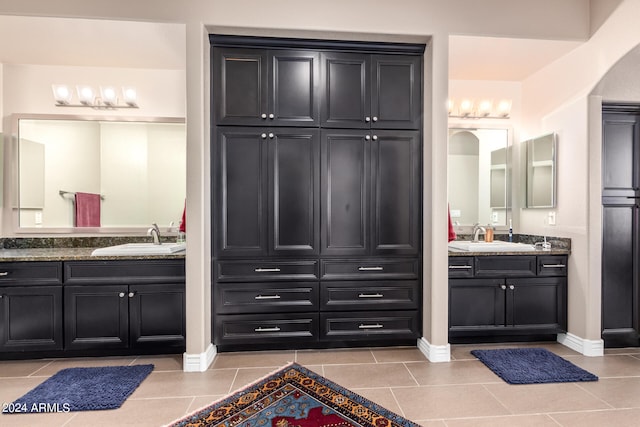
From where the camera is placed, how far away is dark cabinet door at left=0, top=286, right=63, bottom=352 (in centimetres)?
256

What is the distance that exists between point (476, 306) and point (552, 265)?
758mm

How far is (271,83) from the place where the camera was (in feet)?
8.87

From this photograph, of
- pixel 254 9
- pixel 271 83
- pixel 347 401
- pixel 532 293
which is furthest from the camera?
pixel 532 293

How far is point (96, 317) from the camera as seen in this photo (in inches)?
103

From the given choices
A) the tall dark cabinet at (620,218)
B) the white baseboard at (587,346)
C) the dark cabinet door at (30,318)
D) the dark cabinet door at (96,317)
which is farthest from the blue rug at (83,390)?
the tall dark cabinet at (620,218)

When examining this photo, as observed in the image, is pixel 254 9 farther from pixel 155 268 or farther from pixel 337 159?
pixel 155 268

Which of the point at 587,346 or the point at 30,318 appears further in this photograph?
the point at 587,346

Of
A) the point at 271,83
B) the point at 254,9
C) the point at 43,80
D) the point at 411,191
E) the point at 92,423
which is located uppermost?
the point at 254,9

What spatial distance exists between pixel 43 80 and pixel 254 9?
2.20m

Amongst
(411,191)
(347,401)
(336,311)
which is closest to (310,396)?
(347,401)

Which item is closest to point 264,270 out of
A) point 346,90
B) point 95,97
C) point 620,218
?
point 346,90

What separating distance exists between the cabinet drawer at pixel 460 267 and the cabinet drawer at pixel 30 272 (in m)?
3.10

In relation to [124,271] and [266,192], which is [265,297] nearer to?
[266,192]

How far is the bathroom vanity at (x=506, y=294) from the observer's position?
2893mm
